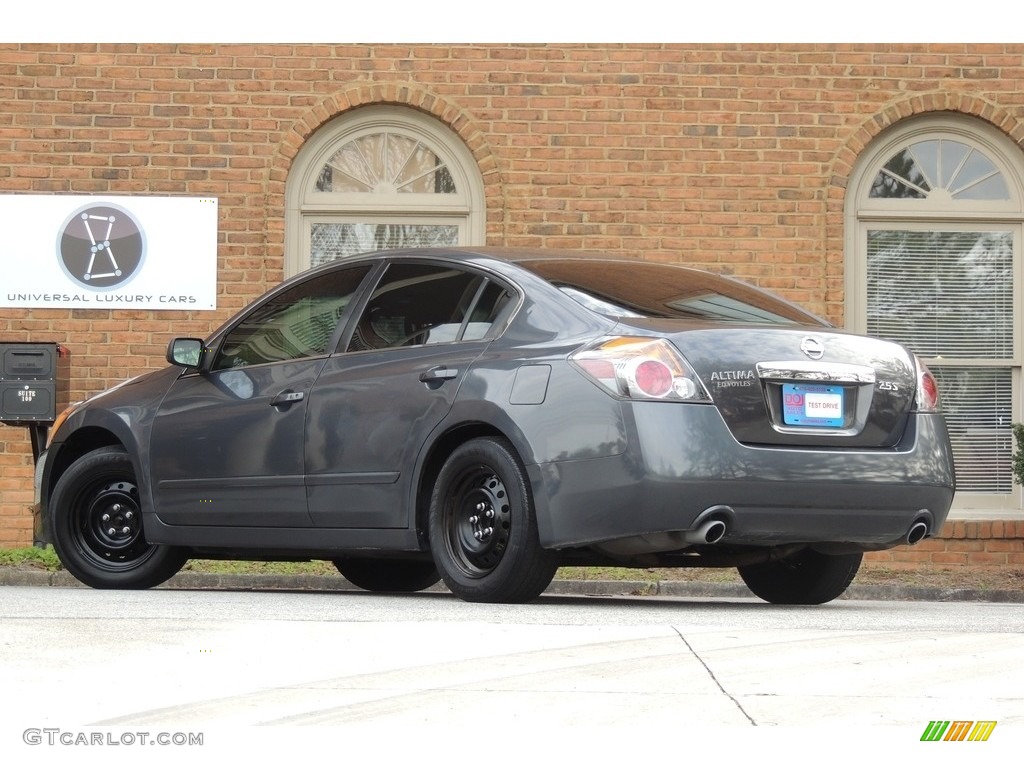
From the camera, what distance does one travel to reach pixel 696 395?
6.49 meters

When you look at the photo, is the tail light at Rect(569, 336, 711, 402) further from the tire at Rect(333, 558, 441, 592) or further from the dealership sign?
the dealership sign

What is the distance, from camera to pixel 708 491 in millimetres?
6449

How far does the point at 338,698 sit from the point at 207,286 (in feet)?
32.0

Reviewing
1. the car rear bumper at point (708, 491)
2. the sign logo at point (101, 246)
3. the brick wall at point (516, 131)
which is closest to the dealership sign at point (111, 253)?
the sign logo at point (101, 246)

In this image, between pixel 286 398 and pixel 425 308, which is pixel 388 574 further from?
pixel 425 308

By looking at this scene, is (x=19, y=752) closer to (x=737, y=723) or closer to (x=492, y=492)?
(x=737, y=723)

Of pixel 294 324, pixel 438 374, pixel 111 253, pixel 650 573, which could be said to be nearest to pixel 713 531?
pixel 438 374

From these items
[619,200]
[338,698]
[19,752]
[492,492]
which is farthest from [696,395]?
[619,200]

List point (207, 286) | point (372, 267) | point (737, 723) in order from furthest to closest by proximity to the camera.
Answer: point (207, 286)
point (372, 267)
point (737, 723)

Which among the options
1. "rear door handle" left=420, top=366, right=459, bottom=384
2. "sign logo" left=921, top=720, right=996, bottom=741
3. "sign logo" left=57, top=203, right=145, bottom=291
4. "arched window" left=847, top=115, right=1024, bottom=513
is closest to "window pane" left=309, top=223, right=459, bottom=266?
"sign logo" left=57, top=203, right=145, bottom=291

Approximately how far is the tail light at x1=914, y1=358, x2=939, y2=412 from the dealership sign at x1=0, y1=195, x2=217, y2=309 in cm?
778

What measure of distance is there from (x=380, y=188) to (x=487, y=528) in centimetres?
756

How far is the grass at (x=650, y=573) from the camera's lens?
11.1 m
